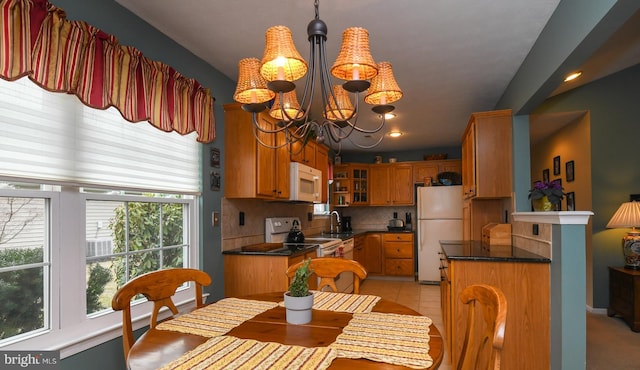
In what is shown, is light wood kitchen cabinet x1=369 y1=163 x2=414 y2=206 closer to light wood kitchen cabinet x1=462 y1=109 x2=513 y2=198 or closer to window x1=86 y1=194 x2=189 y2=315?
light wood kitchen cabinet x1=462 y1=109 x2=513 y2=198

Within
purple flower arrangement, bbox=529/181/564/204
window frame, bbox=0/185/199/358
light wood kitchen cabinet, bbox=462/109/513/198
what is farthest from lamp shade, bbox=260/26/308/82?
light wood kitchen cabinet, bbox=462/109/513/198

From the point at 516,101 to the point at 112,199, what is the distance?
3177 mm

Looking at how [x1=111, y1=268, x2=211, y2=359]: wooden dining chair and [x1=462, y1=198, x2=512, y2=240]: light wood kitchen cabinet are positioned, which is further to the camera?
[x1=462, y1=198, x2=512, y2=240]: light wood kitchen cabinet

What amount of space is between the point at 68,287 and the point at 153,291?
48 centimetres

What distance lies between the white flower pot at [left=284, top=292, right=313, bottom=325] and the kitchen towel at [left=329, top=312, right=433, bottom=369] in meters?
0.17

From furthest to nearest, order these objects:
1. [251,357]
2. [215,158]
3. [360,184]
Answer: [360,184], [215,158], [251,357]

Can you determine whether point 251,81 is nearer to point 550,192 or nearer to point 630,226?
point 550,192

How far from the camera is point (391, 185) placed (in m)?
6.78

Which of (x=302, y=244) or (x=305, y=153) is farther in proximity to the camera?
(x=305, y=153)

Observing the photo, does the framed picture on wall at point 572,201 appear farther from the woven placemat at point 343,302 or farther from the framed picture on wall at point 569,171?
the woven placemat at point 343,302

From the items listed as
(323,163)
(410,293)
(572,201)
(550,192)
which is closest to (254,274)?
(323,163)

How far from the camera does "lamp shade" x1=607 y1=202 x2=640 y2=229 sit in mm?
3789

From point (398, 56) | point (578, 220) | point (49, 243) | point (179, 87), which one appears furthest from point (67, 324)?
point (578, 220)

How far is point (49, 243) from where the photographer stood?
1704 mm
